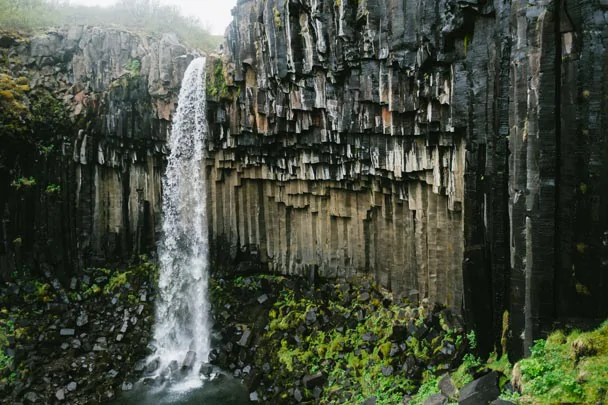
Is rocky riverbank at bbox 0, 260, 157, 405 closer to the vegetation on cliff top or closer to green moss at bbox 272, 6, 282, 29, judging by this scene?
green moss at bbox 272, 6, 282, 29

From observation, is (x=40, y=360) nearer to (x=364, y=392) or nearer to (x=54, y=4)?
(x=364, y=392)

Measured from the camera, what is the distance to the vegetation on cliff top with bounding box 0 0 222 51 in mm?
24453

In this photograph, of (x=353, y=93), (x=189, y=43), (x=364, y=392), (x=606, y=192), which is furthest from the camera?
(x=189, y=43)

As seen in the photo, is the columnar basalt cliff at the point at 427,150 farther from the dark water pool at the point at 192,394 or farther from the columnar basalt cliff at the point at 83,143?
the dark water pool at the point at 192,394

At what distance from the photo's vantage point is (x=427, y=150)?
1400 cm

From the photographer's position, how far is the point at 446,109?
1281 cm

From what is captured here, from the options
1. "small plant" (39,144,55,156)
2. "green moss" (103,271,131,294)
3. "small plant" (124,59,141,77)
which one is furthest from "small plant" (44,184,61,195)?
"small plant" (124,59,141,77)

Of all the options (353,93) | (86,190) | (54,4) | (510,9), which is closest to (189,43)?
(54,4)

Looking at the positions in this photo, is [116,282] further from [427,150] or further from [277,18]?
[427,150]

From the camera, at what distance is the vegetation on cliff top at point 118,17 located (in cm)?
2445

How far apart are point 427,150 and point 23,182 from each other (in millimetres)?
15840

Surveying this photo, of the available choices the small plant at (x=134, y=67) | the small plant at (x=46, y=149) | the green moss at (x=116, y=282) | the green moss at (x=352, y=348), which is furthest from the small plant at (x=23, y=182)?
the green moss at (x=352, y=348)

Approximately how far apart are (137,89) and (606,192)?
1737 cm

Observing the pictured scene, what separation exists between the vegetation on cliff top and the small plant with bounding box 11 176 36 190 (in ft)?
23.2
